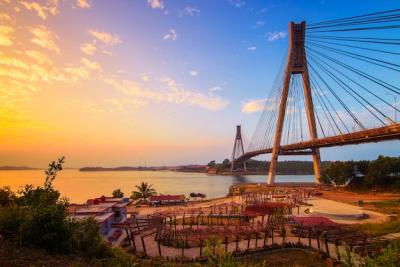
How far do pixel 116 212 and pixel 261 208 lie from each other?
14866 millimetres

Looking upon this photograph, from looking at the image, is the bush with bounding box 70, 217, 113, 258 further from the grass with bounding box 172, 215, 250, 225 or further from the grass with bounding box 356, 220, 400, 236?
the grass with bounding box 356, 220, 400, 236

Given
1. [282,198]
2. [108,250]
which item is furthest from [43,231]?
[282,198]

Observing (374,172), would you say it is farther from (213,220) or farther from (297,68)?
(213,220)

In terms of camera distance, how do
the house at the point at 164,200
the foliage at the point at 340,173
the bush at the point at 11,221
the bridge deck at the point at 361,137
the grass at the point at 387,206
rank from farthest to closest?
the foliage at the point at 340,173, the house at the point at 164,200, the grass at the point at 387,206, the bridge deck at the point at 361,137, the bush at the point at 11,221

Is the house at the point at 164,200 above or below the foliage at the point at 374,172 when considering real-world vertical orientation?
below

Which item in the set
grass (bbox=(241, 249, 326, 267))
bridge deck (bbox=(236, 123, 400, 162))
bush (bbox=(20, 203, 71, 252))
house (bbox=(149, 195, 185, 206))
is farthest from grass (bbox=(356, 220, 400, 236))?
house (bbox=(149, 195, 185, 206))

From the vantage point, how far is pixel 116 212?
1065 inches

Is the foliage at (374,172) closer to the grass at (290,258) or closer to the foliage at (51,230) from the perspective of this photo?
the grass at (290,258)

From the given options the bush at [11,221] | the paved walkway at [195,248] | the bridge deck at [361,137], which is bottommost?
the paved walkway at [195,248]

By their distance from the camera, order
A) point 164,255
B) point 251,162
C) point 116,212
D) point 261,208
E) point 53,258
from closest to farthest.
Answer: point 53,258
point 164,255
point 116,212
point 261,208
point 251,162

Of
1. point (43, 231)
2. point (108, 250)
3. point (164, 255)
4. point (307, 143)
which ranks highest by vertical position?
point (307, 143)

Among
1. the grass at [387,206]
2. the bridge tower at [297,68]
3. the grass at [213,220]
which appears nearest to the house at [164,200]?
the grass at [213,220]

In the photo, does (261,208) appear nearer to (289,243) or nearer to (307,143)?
(289,243)

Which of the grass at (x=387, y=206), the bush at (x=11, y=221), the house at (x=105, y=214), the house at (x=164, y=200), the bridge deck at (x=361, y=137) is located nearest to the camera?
the bush at (x=11, y=221)
